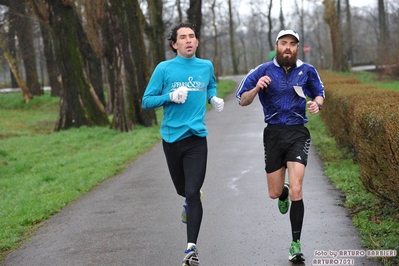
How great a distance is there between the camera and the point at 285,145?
6.06 m

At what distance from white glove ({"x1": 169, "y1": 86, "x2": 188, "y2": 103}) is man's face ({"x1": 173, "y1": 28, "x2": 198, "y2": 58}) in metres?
0.41

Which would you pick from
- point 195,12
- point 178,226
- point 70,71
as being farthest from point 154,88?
point 195,12

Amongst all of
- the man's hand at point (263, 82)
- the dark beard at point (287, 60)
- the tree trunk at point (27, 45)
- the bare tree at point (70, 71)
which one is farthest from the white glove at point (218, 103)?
the tree trunk at point (27, 45)

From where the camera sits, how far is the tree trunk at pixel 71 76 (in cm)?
2188

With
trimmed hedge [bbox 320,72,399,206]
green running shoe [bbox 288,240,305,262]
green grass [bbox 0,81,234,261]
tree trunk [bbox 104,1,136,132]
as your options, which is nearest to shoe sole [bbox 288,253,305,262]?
green running shoe [bbox 288,240,305,262]

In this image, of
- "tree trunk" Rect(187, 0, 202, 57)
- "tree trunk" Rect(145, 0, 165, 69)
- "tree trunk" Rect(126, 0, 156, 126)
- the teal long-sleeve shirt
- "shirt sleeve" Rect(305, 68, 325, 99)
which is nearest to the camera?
the teal long-sleeve shirt

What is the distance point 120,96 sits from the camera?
2003 centimetres

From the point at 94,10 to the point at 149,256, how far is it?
2052cm

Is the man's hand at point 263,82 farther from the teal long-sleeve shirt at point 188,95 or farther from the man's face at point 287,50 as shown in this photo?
the teal long-sleeve shirt at point 188,95

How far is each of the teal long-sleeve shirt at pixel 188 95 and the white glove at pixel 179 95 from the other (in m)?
0.17

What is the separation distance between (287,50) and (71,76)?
56.7 feet

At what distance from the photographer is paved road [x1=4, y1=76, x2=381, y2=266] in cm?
624

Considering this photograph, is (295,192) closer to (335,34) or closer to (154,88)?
(154,88)

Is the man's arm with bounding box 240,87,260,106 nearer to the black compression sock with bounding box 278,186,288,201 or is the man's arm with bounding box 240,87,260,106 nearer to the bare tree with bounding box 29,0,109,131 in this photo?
the black compression sock with bounding box 278,186,288,201
